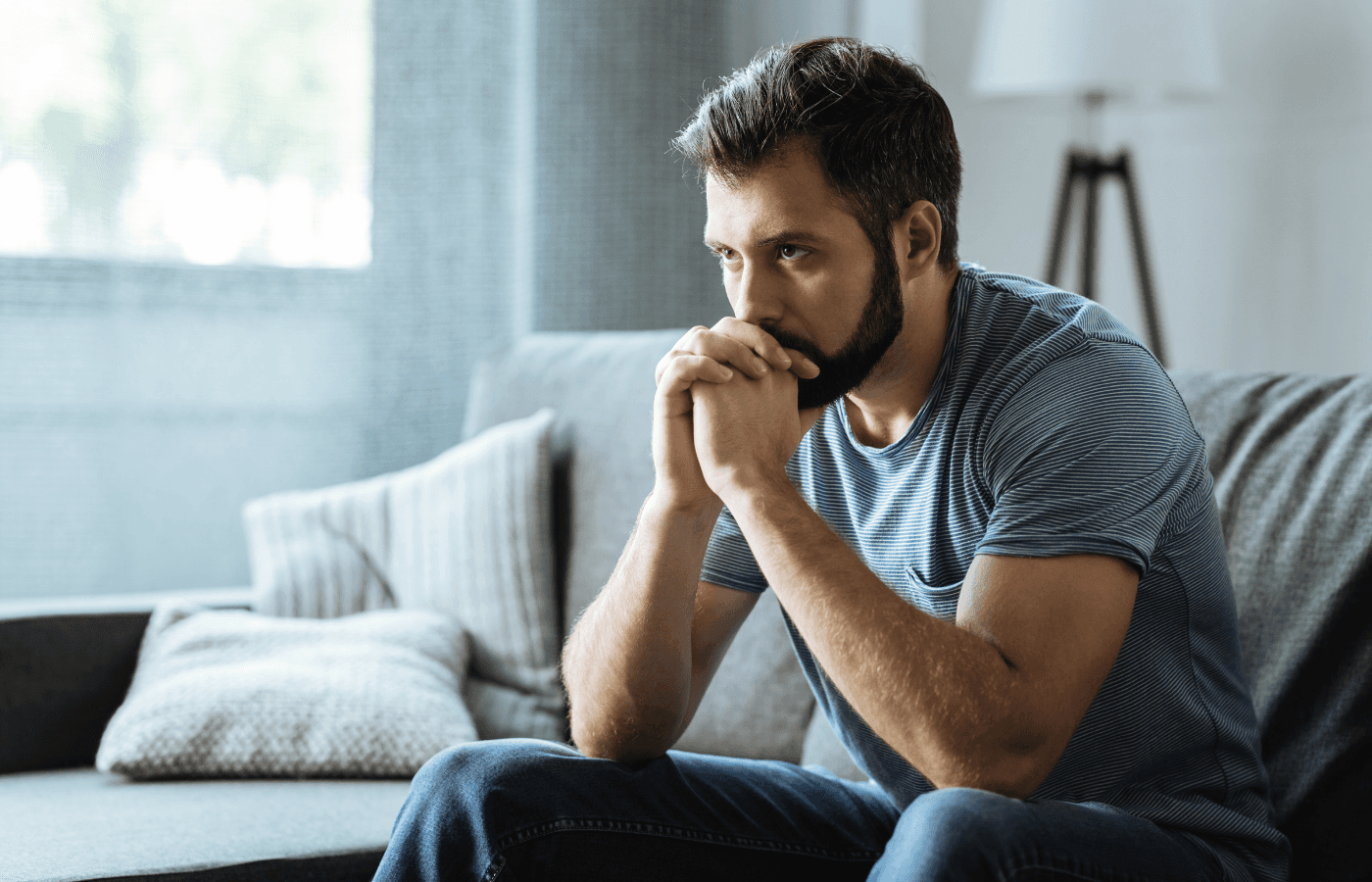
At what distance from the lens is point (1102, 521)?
949mm

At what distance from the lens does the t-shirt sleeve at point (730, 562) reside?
126cm

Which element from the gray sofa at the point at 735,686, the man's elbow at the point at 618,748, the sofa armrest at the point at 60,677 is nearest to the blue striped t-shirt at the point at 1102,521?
the gray sofa at the point at 735,686

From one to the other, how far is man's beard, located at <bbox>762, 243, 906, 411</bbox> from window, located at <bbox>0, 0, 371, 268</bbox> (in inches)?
54.0

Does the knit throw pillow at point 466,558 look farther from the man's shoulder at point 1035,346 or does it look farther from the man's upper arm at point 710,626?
the man's shoulder at point 1035,346

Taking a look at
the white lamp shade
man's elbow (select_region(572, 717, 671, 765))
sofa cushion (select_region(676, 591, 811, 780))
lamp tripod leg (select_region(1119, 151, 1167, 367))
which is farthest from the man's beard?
→ lamp tripod leg (select_region(1119, 151, 1167, 367))

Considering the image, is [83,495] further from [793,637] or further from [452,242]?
[793,637]

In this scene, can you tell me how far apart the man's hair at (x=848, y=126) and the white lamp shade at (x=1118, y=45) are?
106cm

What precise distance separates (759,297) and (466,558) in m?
0.83

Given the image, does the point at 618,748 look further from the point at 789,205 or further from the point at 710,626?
the point at 789,205

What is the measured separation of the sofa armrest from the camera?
1615 mm

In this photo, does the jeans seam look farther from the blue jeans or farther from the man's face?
the man's face

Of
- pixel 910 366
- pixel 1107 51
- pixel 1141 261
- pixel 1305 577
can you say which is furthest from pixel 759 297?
pixel 1141 261

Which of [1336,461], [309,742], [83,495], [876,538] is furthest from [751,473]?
[83,495]

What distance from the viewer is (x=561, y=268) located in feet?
7.48
